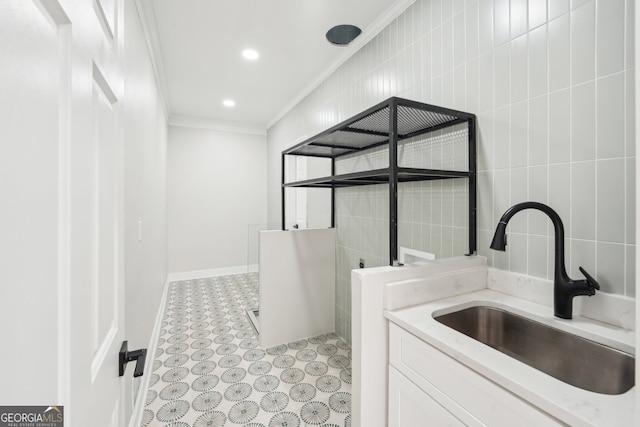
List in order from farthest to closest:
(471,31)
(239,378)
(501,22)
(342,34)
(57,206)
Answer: (342,34)
(239,378)
(471,31)
(501,22)
(57,206)

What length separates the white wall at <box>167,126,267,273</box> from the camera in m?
4.50

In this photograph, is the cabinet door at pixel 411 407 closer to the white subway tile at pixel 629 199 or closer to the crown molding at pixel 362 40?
the white subway tile at pixel 629 199

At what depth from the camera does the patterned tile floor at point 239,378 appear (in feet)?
5.45

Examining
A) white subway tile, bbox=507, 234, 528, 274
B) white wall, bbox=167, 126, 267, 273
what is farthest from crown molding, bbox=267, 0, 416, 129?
white wall, bbox=167, 126, 267, 273

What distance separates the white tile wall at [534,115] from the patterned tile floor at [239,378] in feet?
3.84

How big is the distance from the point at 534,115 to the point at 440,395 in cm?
119

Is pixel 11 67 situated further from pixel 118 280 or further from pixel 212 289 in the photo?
pixel 212 289

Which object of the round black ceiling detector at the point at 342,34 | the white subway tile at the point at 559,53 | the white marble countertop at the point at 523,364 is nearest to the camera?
the white marble countertop at the point at 523,364

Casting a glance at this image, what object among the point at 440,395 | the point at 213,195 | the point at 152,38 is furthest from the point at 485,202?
the point at 213,195

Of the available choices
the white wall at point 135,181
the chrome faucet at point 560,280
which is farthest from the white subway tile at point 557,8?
the white wall at point 135,181

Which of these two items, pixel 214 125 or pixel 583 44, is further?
pixel 214 125

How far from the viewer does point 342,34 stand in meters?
2.27

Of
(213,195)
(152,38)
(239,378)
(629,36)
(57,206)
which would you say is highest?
(152,38)

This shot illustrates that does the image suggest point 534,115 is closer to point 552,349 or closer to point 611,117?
point 611,117
